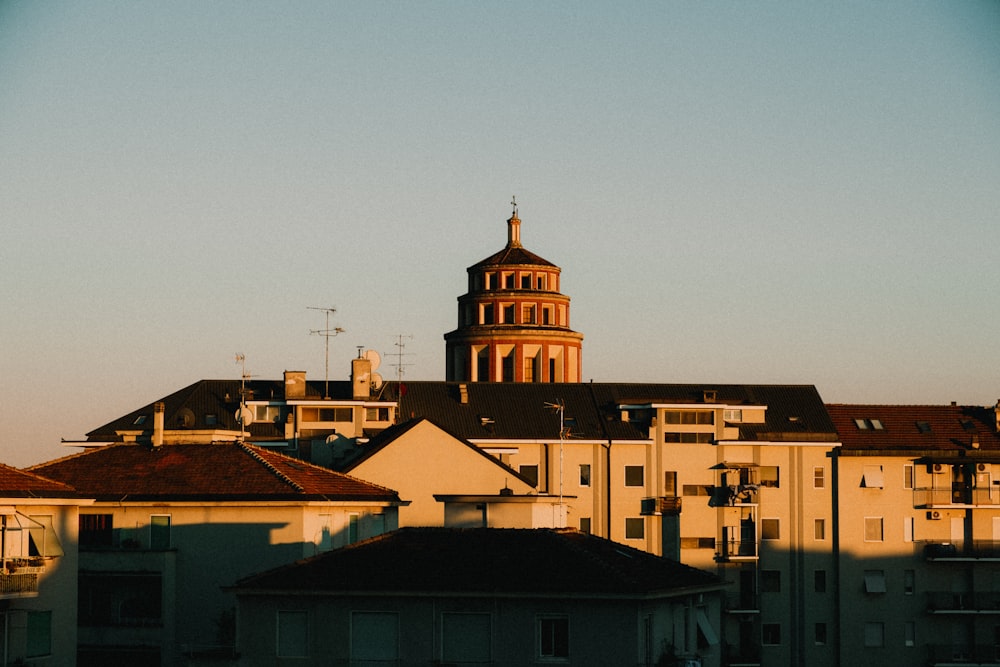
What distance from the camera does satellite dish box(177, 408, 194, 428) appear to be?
87125 millimetres

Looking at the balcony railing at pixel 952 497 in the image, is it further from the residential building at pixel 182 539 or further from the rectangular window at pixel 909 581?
the residential building at pixel 182 539

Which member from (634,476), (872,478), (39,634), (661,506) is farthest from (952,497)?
(39,634)

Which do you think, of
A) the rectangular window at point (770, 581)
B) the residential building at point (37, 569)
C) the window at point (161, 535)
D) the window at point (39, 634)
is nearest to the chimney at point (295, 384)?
the rectangular window at point (770, 581)

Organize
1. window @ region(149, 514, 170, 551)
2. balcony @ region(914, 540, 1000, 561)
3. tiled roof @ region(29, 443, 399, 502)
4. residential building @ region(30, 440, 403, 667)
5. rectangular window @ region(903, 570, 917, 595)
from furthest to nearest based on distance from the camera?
balcony @ region(914, 540, 1000, 561)
rectangular window @ region(903, 570, 917, 595)
tiled roof @ region(29, 443, 399, 502)
window @ region(149, 514, 170, 551)
residential building @ region(30, 440, 403, 667)

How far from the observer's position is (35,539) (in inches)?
1989

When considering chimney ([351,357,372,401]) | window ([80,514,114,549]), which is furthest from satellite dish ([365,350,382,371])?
window ([80,514,114,549])

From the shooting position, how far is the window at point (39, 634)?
4950cm

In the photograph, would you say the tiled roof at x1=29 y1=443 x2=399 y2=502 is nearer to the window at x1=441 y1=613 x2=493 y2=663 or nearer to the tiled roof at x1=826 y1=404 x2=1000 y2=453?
the window at x1=441 y1=613 x2=493 y2=663

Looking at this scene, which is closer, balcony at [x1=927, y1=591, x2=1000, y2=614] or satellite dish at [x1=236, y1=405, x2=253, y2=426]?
satellite dish at [x1=236, y1=405, x2=253, y2=426]

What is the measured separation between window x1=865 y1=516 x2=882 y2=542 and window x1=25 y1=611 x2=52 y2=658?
166 ft

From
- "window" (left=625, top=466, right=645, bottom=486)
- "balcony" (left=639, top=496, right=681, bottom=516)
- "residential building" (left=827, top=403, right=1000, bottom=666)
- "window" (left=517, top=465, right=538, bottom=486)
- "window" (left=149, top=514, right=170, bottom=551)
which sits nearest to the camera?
"window" (left=149, top=514, right=170, bottom=551)

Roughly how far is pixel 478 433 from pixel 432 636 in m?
47.6

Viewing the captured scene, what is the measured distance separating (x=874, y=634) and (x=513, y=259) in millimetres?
37492

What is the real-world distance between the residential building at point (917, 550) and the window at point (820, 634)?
0.86 meters
